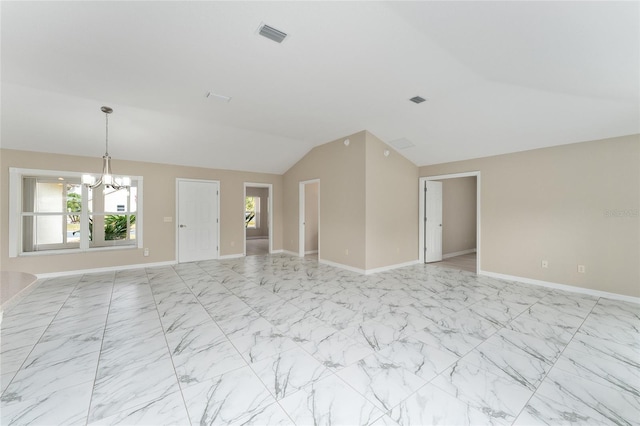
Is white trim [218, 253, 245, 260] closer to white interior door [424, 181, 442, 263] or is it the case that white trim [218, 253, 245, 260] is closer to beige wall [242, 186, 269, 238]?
white interior door [424, 181, 442, 263]

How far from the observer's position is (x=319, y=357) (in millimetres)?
2277

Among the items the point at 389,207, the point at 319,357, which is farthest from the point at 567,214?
the point at 319,357

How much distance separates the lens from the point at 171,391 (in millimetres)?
1864

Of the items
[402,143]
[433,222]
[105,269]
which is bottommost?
[105,269]

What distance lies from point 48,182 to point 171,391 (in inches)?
224

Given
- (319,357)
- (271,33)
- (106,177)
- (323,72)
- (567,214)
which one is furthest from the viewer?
(567,214)

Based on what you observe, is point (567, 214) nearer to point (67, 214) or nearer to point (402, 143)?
point (402, 143)

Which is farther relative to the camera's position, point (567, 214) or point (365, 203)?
point (365, 203)

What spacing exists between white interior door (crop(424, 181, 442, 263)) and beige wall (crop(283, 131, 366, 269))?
1993mm

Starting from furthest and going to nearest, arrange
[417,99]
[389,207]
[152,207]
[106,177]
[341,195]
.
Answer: [152,207] → [341,195] → [389,207] → [417,99] → [106,177]

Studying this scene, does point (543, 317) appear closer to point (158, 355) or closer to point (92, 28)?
point (158, 355)

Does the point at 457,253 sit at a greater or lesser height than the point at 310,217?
lesser

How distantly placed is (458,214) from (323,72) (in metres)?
6.11

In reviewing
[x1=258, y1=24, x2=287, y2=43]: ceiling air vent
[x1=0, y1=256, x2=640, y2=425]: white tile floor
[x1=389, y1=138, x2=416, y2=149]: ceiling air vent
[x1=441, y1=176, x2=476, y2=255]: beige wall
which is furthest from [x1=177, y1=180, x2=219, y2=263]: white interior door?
[x1=441, y1=176, x2=476, y2=255]: beige wall
